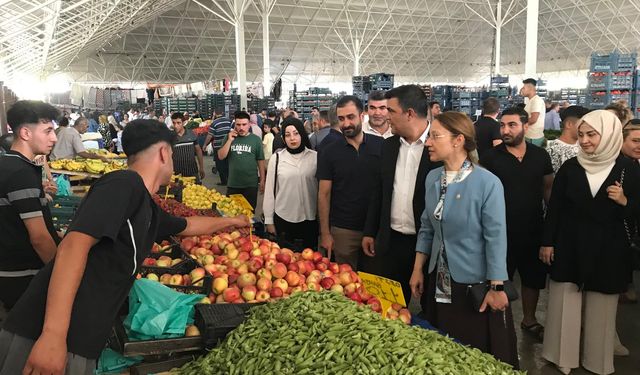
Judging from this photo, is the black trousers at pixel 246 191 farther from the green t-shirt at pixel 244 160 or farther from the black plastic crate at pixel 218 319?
the black plastic crate at pixel 218 319

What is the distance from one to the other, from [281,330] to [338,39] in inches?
1307

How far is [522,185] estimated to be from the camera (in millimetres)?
3484

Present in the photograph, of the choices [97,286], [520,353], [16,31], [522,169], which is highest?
[16,31]

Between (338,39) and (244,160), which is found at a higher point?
(338,39)

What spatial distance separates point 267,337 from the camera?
6.01 ft

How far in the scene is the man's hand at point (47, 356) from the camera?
1496 mm

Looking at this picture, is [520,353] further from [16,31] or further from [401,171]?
[16,31]

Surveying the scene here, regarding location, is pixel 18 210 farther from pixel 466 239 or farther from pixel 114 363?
pixel 466 239

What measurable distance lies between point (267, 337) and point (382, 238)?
4.82ft

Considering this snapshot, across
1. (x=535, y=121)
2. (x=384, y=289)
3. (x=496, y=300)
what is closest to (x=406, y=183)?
(x=384, y=289)

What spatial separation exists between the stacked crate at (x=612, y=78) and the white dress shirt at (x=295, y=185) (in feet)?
29.9

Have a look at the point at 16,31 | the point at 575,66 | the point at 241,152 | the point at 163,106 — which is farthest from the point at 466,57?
the point at 241,152

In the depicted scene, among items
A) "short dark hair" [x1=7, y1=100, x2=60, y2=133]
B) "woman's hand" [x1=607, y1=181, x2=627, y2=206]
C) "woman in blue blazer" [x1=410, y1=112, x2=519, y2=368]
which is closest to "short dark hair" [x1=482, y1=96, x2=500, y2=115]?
"woman's hand" [x1=607, y1=181, x2=627, y2=206]

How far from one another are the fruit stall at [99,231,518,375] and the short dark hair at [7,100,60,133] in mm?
1020
